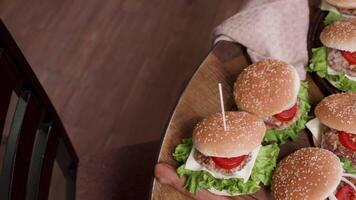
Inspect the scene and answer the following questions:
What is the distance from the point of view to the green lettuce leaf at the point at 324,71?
5.08ft

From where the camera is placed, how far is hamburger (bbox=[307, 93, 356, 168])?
1.39 m

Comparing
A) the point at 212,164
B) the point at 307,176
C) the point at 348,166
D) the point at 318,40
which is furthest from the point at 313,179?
the point at 318,40

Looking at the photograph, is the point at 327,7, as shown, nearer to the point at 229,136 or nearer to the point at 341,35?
the point at 341,35

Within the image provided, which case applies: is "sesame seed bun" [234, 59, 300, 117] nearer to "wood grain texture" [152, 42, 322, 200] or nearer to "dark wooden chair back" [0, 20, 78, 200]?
"wood grain texture" [152, 42, 322, 200]

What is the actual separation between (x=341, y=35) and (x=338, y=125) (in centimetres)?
28

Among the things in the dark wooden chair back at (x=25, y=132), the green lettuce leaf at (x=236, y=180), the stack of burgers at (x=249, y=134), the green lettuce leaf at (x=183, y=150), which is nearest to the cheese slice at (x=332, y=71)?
the stack of burgers at (x=249, y=134)

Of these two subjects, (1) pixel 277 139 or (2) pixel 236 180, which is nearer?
(2) pixel 236 180

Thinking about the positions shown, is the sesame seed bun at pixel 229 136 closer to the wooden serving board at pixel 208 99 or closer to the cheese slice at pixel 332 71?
the wooden serving board at pixel 208 99

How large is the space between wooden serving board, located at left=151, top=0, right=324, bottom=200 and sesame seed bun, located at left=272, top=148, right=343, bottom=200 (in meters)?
0.07

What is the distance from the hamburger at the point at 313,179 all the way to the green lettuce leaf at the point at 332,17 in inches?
19.1

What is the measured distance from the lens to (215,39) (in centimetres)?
165

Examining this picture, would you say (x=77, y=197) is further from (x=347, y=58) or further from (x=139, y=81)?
(x=139, y=81)

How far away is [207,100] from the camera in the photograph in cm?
155

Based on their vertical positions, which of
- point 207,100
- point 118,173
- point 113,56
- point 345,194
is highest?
point 207,100
